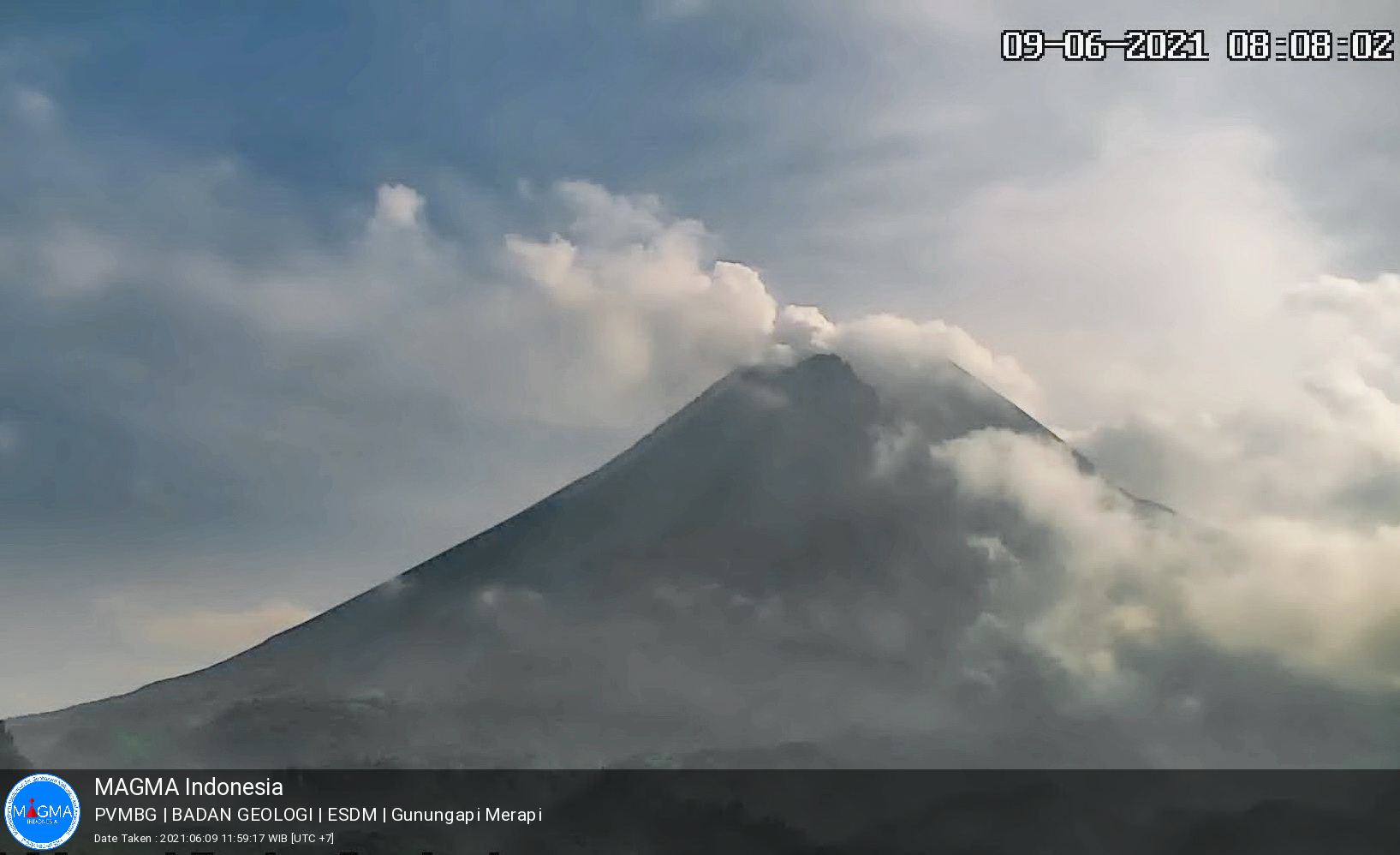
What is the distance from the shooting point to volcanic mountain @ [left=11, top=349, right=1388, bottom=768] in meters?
50.3

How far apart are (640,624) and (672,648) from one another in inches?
85.9

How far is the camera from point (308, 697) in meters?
53.3

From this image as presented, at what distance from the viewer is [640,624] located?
56.2 metres
